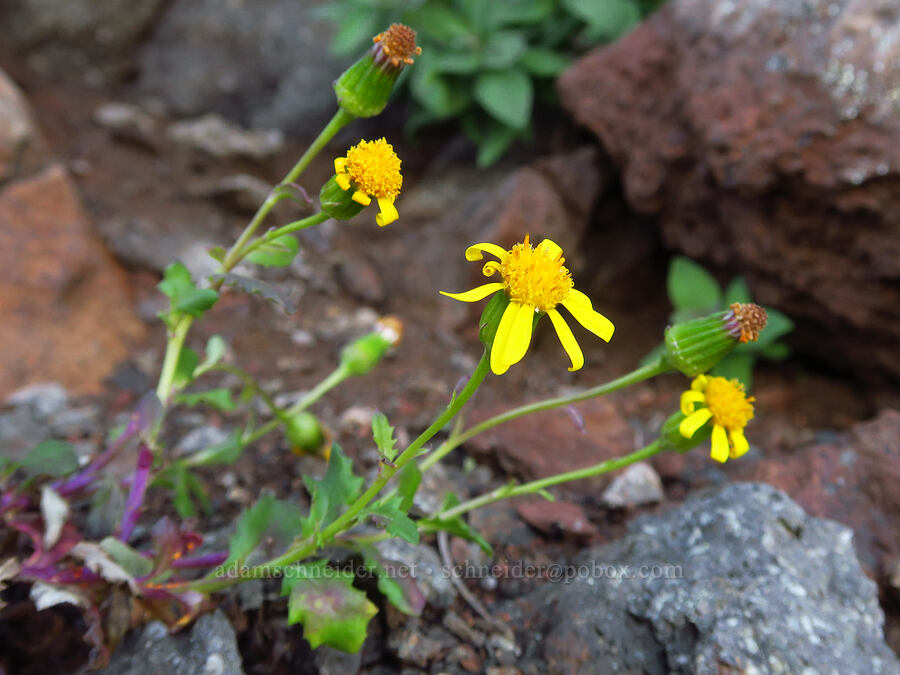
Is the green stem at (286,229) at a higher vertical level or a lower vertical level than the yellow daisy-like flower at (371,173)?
lower

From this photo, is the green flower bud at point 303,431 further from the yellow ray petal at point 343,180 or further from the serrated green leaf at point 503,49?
the serrated green leaf at point 503,49

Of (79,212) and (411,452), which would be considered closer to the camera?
(411,452)

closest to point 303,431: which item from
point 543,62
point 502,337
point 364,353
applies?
point 364,353

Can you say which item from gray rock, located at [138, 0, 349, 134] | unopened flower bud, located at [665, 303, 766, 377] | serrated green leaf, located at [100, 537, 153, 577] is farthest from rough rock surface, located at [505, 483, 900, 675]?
gray rock, located at [138, 0, 349, 134]

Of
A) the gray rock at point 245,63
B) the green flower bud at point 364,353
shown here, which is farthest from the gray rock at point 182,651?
the gray rock at point 245,63

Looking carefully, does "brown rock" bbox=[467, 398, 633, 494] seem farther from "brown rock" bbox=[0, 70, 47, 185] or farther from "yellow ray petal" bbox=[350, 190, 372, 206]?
"brown rock" bbox=[0, 70, 47, 185]

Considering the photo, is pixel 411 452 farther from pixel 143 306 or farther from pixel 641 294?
pixel 641 294

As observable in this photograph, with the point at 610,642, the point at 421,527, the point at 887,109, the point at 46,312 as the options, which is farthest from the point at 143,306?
the point at 887,109
